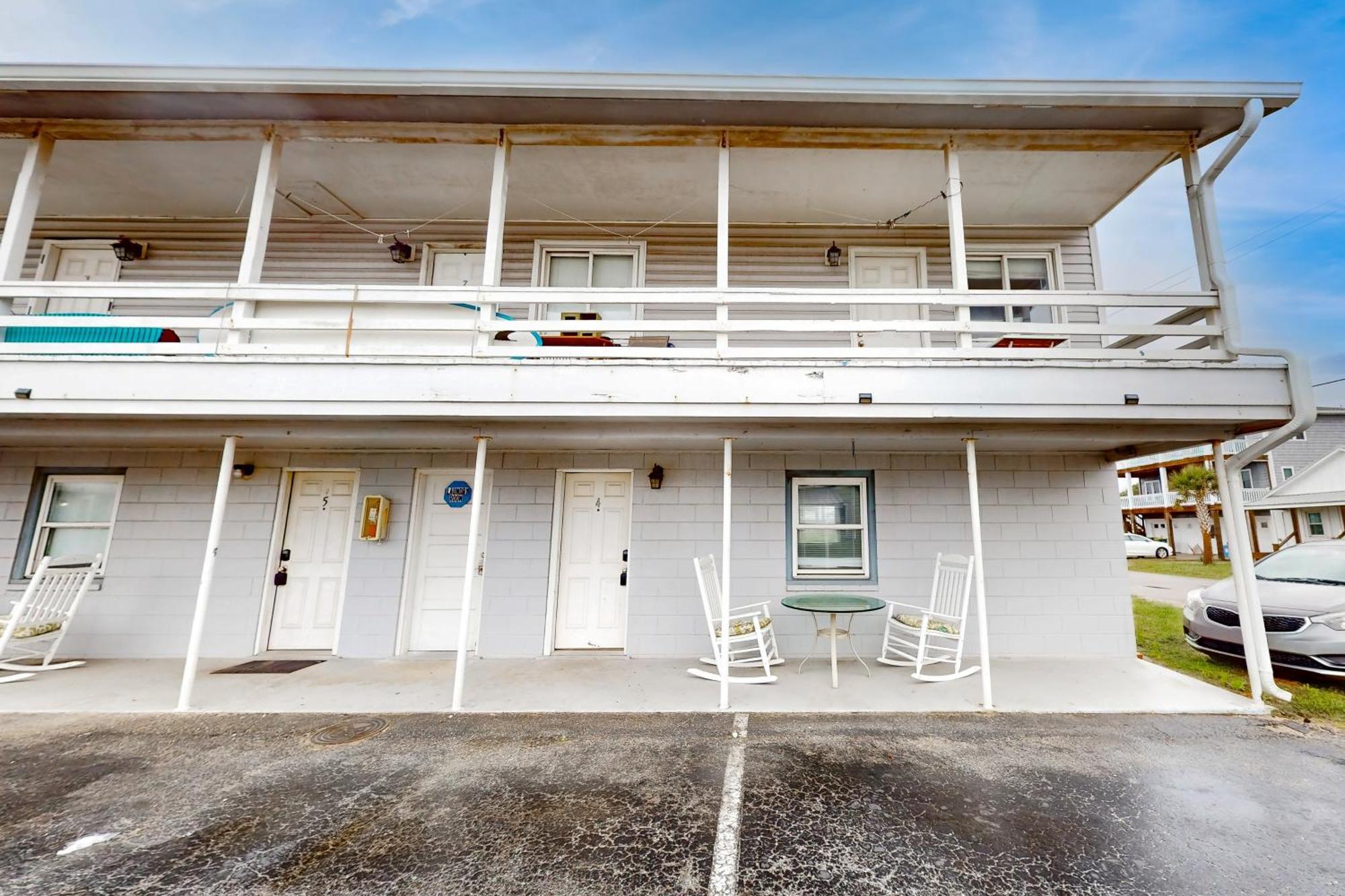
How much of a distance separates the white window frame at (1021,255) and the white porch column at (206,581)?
841cm

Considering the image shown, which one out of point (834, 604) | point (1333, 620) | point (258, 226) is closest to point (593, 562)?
point (834, 604)

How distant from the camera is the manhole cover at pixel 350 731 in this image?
3.69 metres

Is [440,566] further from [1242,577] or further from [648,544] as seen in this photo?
[1242,577]

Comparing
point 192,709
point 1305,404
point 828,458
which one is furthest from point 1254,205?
point 192,709

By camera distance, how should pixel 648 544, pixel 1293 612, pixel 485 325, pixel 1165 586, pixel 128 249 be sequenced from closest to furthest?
1. pixel 485 325
2. pixel 1293 612
3. pixel 648 544
4. pixel 128 249
5. pixel 1165 586

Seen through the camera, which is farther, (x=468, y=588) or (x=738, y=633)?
(x=738, y=633)

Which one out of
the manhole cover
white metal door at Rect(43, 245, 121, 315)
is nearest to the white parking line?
the manhole cover

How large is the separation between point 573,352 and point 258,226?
309 cm

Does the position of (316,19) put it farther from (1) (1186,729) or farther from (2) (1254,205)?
(2) (1254,205)

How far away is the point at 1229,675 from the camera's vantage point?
17.0 feet

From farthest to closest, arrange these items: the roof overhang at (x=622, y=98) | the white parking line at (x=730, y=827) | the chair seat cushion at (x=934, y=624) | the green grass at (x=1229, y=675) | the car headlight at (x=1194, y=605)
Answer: the car headlight at (x=1194, y=605) → the chair seat cushion at (x=934, y=624) → the roof overhang at (x=622, y=98) → the green grass at (x=1229, y=675) → the white parking line at (x=730, y=827)

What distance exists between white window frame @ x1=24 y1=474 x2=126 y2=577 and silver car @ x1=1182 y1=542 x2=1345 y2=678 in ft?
39.5

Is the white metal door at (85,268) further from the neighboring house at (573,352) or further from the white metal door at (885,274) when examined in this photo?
the white metal door at (885,274)

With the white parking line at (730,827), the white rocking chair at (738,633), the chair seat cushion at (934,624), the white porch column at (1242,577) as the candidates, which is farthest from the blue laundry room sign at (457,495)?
the white porch column at (1242,577)
